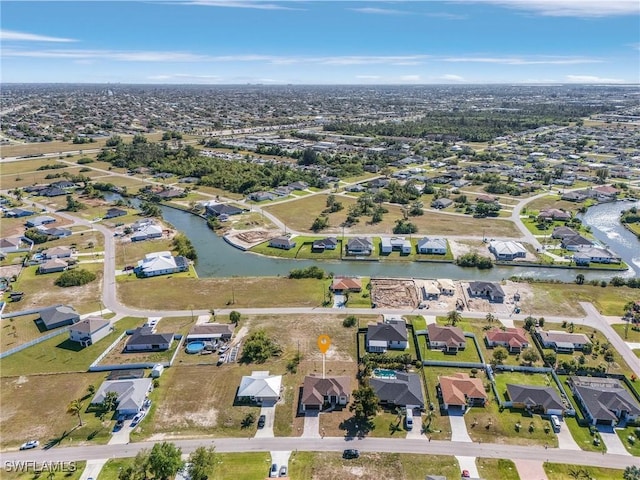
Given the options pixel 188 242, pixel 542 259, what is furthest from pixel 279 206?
pixel 542 259

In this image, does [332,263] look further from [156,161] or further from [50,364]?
[156,161]

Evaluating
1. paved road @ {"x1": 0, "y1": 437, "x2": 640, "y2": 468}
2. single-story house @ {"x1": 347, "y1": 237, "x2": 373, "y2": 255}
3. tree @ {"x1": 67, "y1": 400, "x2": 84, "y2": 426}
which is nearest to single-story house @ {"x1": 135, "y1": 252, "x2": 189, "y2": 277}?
single-story house @ {"x1": 347, "y1": 237, "x2": 373, "y2": 255}

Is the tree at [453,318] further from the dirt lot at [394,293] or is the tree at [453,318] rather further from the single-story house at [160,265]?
the single-story house at [160,265]

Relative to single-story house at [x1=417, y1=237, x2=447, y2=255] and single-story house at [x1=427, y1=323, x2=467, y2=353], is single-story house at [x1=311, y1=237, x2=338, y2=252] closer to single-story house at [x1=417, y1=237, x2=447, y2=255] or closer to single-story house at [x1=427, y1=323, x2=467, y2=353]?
single-story house at [x1=417, y1=237, x2=447, y2=255]

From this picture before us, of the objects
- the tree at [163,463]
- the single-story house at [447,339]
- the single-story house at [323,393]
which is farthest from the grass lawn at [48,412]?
the single-story house at [447,339]

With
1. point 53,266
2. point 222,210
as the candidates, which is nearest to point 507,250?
point 222,210
